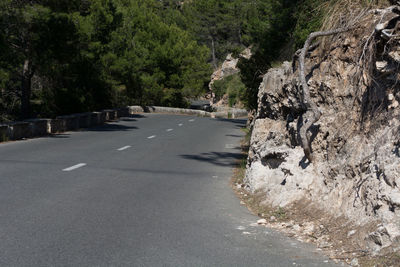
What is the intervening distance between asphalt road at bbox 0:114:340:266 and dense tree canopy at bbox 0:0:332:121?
20.8 feet

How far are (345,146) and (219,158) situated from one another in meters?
10.1

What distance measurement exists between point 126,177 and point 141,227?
4.96 metres

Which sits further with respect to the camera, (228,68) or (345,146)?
(228,68)

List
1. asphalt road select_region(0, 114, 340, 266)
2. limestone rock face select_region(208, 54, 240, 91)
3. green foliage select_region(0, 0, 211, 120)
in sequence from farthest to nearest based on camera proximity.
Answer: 1. limestone rock face select_region(208, 54, 240, 91)
2. green foliage select_region(0, 0, 211, 120)
3. asphalt road select_region(0, 114, 340, 266)

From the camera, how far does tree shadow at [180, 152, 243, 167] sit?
16.5 meters

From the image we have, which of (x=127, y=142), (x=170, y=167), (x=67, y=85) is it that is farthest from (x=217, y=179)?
(x=67, y=85)

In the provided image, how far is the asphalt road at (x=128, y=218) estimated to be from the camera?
19.2 feet

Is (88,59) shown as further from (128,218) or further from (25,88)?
(128,218)

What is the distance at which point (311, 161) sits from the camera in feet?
27.9

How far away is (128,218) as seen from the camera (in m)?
7.80

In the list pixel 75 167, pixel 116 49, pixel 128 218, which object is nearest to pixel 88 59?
pixel 116 49

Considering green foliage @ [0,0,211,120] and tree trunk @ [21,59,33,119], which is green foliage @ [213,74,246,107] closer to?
green foliage @ [0,0,211,120]

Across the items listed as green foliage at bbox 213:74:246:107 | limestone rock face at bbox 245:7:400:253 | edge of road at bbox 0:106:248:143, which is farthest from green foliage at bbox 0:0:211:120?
limestone rock face at bbox 245:7:400:253

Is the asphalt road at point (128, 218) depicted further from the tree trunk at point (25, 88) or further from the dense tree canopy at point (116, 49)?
the tree trunk at point (25, 88)
